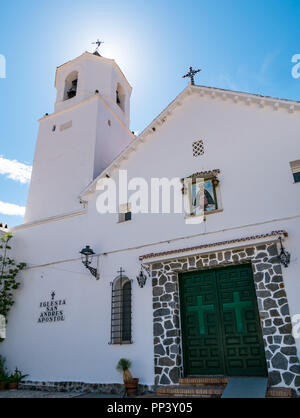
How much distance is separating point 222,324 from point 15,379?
7.50 metres

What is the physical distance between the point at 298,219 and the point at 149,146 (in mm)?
5864

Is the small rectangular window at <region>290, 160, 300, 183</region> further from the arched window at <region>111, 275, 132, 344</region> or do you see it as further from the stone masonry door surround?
the arched window at <region>111, 275, 132, 344</region>

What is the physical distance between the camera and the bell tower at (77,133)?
15.2 m

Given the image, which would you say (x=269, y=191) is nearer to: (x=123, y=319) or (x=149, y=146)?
(x=149, y=146)

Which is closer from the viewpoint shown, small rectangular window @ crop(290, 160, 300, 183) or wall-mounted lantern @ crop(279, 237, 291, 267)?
wall-mounted lantern @ crop(279, 237, 291, 267)

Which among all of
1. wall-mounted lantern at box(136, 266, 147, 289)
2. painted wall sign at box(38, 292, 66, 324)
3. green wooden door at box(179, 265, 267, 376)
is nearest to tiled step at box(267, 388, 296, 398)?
green wooden door at box(179, 265, 267, 376)

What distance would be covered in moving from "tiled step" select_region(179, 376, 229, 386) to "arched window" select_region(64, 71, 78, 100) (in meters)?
14.8

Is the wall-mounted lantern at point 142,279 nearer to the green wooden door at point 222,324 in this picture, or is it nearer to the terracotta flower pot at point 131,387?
the green wooden door at point 222,324

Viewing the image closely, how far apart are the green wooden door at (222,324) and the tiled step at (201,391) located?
0.69 m

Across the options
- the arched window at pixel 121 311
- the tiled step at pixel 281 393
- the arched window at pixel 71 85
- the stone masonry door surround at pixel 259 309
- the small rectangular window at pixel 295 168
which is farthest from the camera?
the arched window at pixel 71 85

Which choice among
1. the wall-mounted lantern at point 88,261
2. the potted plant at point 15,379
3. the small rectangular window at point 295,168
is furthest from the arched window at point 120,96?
the potted plant at point 15,379

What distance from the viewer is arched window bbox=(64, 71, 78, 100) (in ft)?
59.8

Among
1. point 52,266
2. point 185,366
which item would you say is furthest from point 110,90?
point 185,366

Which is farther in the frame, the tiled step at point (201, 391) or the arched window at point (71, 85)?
the arched window at point (71, 85)
